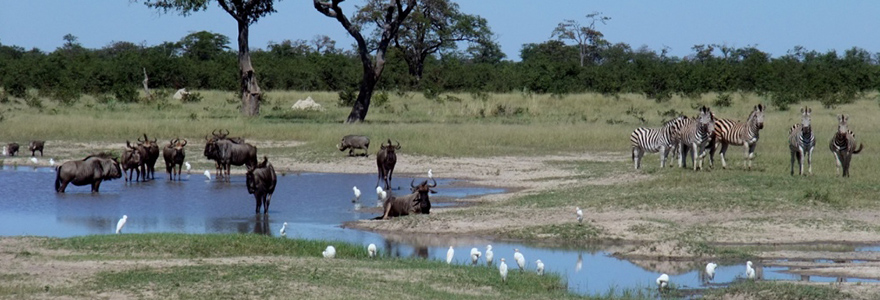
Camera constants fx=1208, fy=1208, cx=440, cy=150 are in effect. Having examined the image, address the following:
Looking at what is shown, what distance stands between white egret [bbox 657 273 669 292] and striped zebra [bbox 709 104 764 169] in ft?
36.7

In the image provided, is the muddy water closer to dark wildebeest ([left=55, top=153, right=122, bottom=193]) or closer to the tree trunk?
dark wildebeest ([left=55, top=153, right=122, bottom=193])

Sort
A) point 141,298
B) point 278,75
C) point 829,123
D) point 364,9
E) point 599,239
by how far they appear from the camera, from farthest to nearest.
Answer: point 364,9 < point 278,75 < point 829,123 < point 599,239 < point 141,298

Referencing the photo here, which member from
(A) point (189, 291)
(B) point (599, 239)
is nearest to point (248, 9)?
(B) point (599, 239)

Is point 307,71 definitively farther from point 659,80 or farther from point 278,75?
point 659,80

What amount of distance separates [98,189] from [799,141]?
40.5 ft

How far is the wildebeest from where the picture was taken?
76.9 ft

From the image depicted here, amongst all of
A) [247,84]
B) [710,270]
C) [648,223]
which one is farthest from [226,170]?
[247,84]

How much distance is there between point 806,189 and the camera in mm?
18172

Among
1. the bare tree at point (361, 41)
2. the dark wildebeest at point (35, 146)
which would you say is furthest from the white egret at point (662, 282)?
the bare tree at point (361, 41)

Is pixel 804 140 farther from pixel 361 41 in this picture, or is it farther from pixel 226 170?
pixel 361 41

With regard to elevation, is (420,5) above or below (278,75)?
above

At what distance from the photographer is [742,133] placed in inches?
915

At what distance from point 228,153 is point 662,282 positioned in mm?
13940

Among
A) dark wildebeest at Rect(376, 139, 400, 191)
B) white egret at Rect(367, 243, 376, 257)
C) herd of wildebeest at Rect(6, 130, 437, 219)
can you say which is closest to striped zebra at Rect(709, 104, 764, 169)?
herd of wildebeest at Rect(6, 130, 437, 219)
